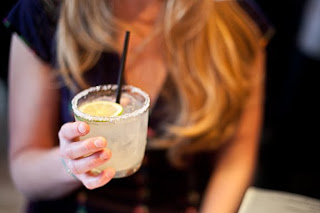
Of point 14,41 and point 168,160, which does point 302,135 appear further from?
point 14,41

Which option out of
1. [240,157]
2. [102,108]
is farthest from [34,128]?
[240,157]

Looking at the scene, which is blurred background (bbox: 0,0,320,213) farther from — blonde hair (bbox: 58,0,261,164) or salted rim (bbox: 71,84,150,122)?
salted rim (bbox: 71,84,150,122)

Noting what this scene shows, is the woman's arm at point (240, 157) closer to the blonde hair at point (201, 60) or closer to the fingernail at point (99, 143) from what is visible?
the blonde hair at point (201, 60)

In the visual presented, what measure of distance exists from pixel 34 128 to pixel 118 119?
1.19ft

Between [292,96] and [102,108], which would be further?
[292,96]

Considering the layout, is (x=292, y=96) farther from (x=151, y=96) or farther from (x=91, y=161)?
(x=91, y=161)

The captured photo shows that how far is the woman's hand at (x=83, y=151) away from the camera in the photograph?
25.2 inches

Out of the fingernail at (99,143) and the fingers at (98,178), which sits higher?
the fingernail at (99,143)

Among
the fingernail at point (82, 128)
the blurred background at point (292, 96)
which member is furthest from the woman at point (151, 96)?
the blurred background at point (292, 96)

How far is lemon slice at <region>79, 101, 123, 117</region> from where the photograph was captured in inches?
27.5

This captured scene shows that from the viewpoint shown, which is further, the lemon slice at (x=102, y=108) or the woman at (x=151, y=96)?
the woman at (x=151, y=96)

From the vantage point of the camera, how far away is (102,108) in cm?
71

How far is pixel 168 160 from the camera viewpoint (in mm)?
1241

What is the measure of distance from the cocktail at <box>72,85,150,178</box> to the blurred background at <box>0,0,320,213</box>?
156 cm
